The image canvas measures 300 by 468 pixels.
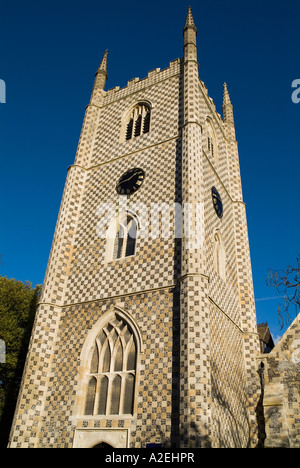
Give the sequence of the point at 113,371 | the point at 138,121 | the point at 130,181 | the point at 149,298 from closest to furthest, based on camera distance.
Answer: the point at 113,371 < the point at 149,298 < the point at 130,181 < the point at 138,121

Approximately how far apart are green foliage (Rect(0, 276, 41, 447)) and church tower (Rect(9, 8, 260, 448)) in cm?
592

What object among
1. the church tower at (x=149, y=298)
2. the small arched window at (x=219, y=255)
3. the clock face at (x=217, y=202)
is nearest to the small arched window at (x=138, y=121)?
the church tower at (x=149, y=298)

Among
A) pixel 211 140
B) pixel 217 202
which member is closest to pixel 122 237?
pixel 217 202

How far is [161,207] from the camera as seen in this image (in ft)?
51.4

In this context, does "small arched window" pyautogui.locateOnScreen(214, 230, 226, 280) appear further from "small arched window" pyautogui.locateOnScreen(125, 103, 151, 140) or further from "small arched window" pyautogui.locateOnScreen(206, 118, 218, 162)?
"small arched window" pyautogui.locateOnScreen(125, 103, 151, 140)

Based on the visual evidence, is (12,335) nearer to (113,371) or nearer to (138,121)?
(113,371)

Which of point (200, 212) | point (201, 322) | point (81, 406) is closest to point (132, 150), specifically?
point (200, 212)

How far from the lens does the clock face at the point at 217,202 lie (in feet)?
58.4

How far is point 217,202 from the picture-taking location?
18.0 m

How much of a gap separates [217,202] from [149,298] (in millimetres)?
6518

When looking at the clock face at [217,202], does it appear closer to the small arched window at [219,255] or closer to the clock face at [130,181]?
the small arched window at [219,255]

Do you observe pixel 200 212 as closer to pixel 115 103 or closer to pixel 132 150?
pixel 132 150

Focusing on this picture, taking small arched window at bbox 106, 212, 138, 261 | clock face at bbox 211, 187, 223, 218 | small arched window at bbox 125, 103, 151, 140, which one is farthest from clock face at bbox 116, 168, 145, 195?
clock face at bbox 211, 187, 223, 218

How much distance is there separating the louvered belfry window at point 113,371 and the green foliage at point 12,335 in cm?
782
